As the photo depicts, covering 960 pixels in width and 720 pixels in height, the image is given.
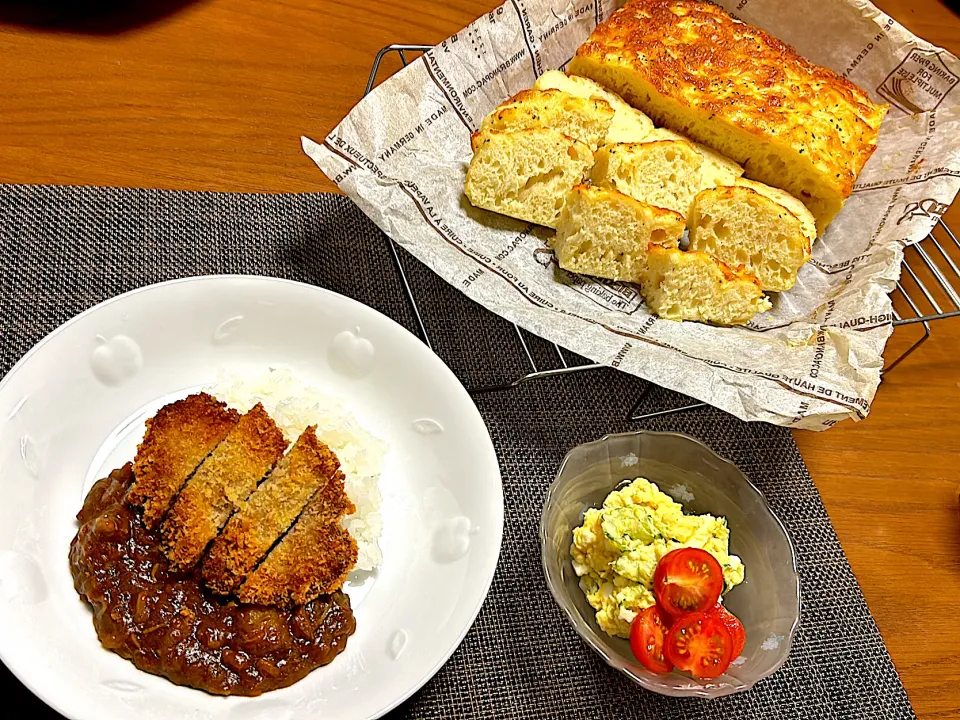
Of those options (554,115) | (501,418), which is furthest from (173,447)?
(554,115)

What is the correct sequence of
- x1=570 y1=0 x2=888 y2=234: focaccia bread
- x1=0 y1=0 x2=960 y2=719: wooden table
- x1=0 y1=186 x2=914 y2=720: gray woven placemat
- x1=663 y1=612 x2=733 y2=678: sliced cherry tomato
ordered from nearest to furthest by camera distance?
1. x1=663 y1=612 x2=733 y2=678: sliced cherry tomato
2. x1=0 y1=186 x2=914 y2=720: gray woven placemat
3. x1=0 y1=0 x2=960 y2=719: wooden table
4. x1=570 y1=0 x2=888 y2=234: focaccia bread

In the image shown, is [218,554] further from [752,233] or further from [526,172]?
[752,233]

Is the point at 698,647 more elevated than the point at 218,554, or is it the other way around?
the point at 698,647

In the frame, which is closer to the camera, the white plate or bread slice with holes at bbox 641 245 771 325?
the white plate

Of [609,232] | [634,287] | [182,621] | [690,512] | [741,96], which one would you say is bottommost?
[182,621]

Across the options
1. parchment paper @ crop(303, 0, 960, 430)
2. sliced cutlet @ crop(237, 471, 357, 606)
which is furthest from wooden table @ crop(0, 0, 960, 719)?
sliced cutlet @ crop(237, 471, 357, 606)

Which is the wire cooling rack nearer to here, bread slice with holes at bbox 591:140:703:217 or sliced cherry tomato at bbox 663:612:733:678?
bread slice with holes at bbox 591:140:703:217

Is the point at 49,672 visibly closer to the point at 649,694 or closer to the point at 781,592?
the point at 649,694
